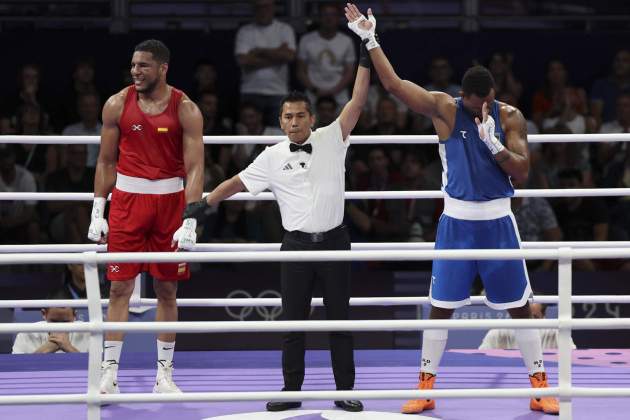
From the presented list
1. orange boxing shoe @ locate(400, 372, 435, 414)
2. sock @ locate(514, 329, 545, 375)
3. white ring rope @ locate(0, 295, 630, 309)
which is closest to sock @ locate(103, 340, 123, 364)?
white ring rope @ locate(0, 295, 630, 309)

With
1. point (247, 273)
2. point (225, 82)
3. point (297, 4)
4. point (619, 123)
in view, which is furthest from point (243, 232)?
point (619, 123)

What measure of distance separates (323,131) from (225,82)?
4.82 meters

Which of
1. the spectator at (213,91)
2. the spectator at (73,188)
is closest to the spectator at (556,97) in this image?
the spectator at (213,91)

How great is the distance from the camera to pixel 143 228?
17.3 ft

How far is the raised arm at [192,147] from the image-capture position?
5.21 m

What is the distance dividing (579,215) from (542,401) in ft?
13.0

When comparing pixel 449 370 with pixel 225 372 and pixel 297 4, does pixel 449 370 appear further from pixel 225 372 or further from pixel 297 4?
pixel 297 4

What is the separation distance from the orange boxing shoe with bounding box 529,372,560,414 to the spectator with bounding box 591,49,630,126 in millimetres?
4996

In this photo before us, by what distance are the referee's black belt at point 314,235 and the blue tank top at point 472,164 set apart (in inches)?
21.0

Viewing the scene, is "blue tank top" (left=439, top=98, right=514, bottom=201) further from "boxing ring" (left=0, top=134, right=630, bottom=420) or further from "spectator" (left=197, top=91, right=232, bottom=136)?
"spectator" (left=197, top=91, right=232, bottom=136)

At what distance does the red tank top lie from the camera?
5.25 metres

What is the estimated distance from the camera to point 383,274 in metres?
7.62

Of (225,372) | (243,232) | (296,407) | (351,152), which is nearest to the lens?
(296,407)

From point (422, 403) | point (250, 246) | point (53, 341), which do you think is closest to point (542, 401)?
point (422, 403)
